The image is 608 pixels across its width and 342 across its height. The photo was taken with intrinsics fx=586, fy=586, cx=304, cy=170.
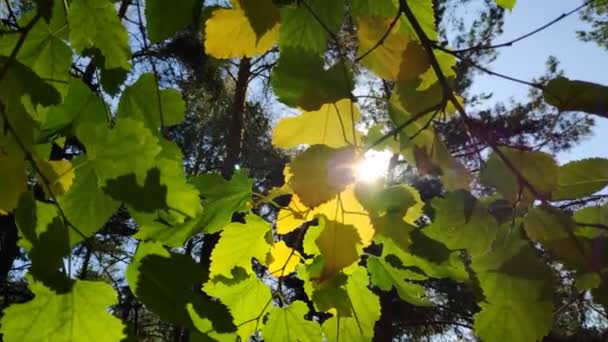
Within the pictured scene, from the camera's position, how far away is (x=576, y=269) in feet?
1.28

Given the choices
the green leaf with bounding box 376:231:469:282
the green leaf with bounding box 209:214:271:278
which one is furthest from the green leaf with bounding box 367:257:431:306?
the green leaf with bounding box 209:214:271:278

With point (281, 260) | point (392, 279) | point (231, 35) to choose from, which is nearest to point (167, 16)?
point (231, 35)

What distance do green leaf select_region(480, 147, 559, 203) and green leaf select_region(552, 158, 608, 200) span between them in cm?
4

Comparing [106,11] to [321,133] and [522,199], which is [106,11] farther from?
Result: [522,199]

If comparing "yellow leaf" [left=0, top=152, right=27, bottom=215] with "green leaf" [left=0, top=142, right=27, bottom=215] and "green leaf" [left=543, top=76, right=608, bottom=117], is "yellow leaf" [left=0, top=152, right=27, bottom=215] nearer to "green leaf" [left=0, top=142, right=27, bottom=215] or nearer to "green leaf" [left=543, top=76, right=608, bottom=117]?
"green leaf" [left=0, top=142, right=27, bottom=215]

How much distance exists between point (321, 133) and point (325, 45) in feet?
0.31

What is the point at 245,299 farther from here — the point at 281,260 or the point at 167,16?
the point at 167,16

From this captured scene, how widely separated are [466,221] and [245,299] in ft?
0.82

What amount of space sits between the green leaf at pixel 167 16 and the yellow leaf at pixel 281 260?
0.24 m

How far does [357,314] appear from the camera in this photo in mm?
623

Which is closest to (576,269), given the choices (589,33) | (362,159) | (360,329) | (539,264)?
(539,264)

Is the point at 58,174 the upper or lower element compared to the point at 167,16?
lower

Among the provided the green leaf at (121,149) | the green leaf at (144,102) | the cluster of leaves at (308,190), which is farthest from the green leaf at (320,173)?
the green leaf at (144,102)

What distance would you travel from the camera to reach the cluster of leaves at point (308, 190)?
392 mm
